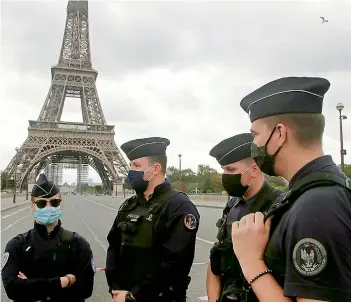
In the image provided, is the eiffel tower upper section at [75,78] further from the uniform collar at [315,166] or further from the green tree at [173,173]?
the uniform collar at [315,166]

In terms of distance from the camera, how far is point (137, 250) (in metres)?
Result: 3.30

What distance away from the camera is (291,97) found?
175 cm

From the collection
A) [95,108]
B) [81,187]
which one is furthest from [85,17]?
[81,187]

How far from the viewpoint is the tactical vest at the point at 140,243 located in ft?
10.7

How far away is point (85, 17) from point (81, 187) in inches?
3094

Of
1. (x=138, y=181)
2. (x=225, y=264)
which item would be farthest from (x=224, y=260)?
(x=138, y=181)

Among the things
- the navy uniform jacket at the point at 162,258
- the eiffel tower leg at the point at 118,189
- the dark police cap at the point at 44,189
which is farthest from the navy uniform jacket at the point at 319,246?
the eiffel tower leg at the point at 118,189

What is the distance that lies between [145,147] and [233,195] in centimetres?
96

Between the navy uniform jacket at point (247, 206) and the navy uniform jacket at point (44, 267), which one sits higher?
the navy uniform jacket at point (247, 206)

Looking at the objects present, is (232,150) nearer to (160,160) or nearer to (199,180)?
(160,160)

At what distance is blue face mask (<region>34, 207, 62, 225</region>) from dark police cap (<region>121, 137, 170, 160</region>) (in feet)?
2.71

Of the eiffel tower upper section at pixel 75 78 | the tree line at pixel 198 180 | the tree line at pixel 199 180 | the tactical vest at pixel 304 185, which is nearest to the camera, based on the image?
the tactical vest at pixel 304 185

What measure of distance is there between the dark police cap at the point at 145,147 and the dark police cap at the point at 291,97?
6.48 feet

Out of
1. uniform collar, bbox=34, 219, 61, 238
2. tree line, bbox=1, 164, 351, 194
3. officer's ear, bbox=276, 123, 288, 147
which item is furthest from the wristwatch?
tree line, bbox=1, 164, 351, 194
